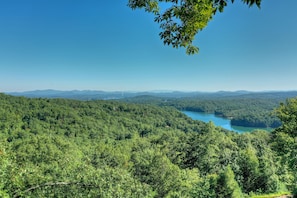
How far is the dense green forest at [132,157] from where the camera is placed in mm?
5859

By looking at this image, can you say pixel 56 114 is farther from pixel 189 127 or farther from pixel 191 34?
pixel 191 34

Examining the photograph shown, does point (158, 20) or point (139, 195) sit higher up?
point (158, 20)

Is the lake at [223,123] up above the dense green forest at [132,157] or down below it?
below

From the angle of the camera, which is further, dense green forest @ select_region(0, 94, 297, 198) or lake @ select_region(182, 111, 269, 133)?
lake @ select_region(182, 111, 269, 133)

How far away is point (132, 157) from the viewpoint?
3078 cm

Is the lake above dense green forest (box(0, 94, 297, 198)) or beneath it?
beneath

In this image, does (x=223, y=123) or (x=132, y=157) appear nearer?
(x=132, y=157)

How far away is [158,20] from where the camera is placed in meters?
2.92

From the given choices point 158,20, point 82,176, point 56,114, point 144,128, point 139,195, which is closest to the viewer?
point 158,20

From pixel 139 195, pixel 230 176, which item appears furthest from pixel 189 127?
pixel 139 195

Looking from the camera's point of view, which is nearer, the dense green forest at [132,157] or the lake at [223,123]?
the dense green forest at [132,157]

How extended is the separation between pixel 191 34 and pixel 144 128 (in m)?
70.5

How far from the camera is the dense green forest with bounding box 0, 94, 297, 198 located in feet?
19.2

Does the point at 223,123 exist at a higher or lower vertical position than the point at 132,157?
lower
